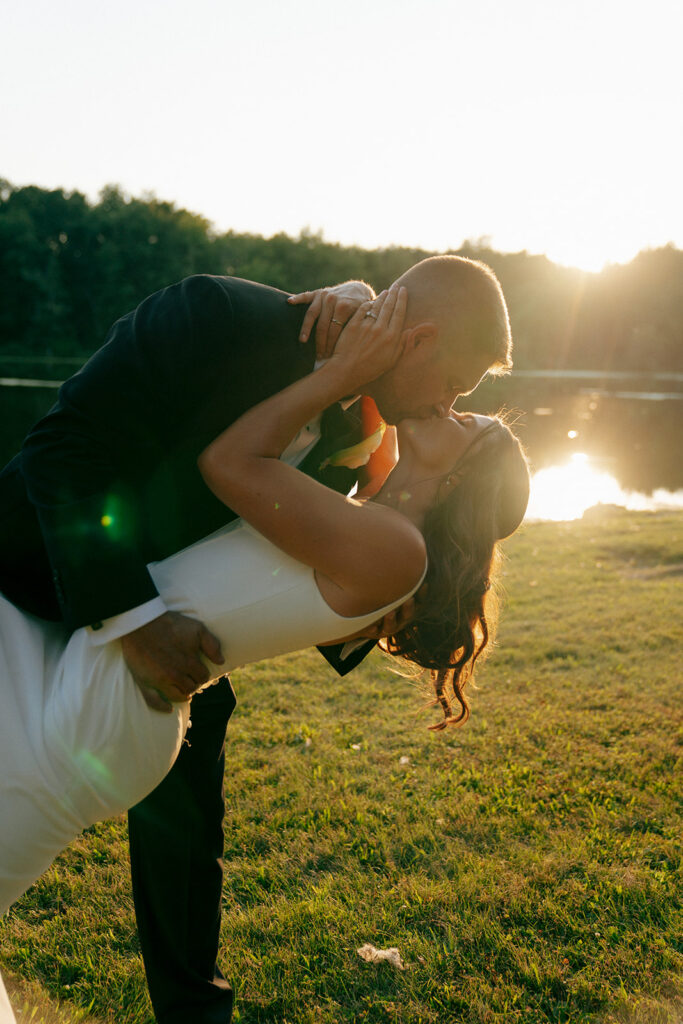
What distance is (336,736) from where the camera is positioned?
17.2 feet

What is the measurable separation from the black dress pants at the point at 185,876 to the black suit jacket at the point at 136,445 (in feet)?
2.74

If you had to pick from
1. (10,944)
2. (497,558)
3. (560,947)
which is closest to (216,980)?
(10,944)

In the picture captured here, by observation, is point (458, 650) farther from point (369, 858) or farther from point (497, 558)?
point (369, 858)

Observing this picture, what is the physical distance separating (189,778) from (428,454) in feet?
4.63

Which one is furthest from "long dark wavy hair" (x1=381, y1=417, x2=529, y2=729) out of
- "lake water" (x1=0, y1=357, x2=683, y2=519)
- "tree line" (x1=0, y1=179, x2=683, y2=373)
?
"tree line" (x1=0, y1=179, x2=683, y2=373)

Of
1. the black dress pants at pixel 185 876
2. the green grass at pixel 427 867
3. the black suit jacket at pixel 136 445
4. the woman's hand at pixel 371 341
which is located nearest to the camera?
the black suit jacket at pixel 136 445

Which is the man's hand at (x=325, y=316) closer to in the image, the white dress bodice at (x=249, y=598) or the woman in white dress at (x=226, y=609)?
the woman in white dress at (x=226, y=609)

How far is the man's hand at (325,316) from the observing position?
2295mm

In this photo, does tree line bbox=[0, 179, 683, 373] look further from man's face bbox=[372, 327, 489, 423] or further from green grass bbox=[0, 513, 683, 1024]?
man's face bbox=[372, 327, 489, 423]

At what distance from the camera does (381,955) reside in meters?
3.16

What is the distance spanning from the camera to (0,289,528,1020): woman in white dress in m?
1.85

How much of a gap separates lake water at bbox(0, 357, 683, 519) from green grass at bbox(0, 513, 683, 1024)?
7.18 feet

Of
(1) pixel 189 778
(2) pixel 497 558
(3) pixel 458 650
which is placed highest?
(2) pixel 497 558

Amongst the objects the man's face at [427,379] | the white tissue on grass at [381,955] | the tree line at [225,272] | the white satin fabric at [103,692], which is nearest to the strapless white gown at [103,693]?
the white satin fabric at [103,692]
